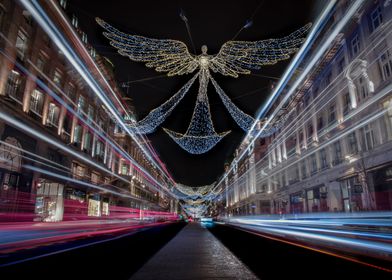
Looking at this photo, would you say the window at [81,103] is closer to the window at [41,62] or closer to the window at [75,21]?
the window at [75,21]

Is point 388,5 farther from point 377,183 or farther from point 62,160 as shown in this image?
point 62,160

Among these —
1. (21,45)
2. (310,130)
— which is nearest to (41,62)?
(21,45)

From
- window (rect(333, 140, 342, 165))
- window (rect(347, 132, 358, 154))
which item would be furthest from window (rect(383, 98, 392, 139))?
window (rect(333, 140, 342, 165))

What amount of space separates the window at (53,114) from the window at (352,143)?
75.5ft

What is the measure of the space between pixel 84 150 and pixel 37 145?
8.71 m

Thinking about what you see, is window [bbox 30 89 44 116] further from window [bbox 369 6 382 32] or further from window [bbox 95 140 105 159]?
window [bbox 369 6 382 32]

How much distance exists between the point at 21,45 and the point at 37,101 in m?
3.81

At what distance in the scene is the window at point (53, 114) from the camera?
75.1ft

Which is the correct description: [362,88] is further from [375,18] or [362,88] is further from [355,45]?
[375,18]

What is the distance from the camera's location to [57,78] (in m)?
24.2

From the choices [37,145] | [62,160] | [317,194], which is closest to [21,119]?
[37,145]

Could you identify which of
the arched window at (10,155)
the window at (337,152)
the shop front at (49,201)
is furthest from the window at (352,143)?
the shop front at (49,201)

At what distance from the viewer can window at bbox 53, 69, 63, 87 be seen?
23.7 m

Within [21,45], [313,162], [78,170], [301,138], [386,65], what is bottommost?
[78,170]
